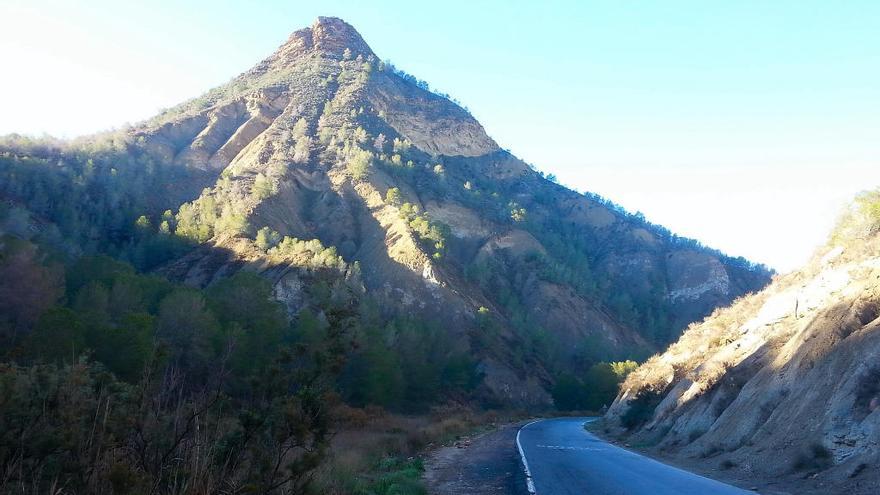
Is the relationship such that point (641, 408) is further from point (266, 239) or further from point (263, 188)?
point (263, 188)

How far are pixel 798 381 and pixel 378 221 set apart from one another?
67408 mm

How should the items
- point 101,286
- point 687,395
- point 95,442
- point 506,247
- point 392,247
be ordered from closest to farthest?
point 95,442 < point 687,395 < point 101,286 < point 392,247 < point 506,247

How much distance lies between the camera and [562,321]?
91.0 metres

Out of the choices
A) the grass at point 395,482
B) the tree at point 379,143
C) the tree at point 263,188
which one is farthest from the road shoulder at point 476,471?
the tree at point 379,143

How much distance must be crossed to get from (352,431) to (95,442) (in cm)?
2479

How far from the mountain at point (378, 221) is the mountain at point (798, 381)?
28.7 meters

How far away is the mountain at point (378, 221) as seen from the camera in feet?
222

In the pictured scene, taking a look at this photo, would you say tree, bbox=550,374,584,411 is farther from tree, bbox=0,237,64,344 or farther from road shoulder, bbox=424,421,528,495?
tree, bbox=0,237,64,344

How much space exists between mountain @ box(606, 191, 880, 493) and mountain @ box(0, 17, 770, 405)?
28.7m

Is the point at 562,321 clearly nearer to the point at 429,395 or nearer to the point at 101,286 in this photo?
the point at 429,395

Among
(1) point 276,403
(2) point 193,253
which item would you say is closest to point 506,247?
(2) point 193,253

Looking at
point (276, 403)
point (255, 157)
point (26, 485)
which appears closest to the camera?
point (26, 485)

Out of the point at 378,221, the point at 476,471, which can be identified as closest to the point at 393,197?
→ the point at 378,221

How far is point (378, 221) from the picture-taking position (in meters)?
80.7
